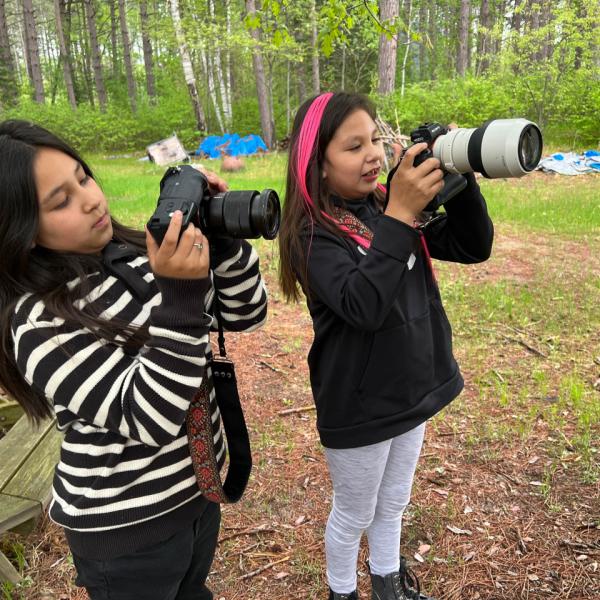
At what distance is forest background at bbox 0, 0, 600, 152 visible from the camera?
14.0 m

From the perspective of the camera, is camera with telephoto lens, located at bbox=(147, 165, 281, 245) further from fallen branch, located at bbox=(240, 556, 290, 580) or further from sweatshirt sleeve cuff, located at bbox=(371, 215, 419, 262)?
fallen branch, located at bbox=(240, 556, 290, 580)

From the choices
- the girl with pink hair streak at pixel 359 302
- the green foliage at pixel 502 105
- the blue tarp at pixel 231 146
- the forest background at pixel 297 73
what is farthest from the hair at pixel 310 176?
the blue tarp at pixel 231 146

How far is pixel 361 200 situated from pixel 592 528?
178 cm

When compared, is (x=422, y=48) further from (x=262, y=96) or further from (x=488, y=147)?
(x=488, y=147)

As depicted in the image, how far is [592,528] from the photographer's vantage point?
2.37 metres

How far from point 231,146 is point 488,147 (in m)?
15.9

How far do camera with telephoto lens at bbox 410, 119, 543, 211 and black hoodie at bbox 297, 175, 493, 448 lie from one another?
0.21 metres

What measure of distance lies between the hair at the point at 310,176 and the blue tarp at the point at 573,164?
10619 millimetres

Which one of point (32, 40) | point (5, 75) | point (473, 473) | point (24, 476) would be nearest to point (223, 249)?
point (24, 476)

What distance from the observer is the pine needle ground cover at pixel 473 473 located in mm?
2229

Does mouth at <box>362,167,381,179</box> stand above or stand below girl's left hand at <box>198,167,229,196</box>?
below

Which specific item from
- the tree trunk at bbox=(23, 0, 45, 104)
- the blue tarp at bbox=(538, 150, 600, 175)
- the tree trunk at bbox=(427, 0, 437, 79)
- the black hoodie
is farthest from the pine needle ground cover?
the tree trunk at bbox=(427, 0, 437, 79)

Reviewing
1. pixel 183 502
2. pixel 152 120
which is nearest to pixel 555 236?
pixel 183 502

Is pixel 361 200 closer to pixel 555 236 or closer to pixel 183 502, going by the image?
pixel 183 502
